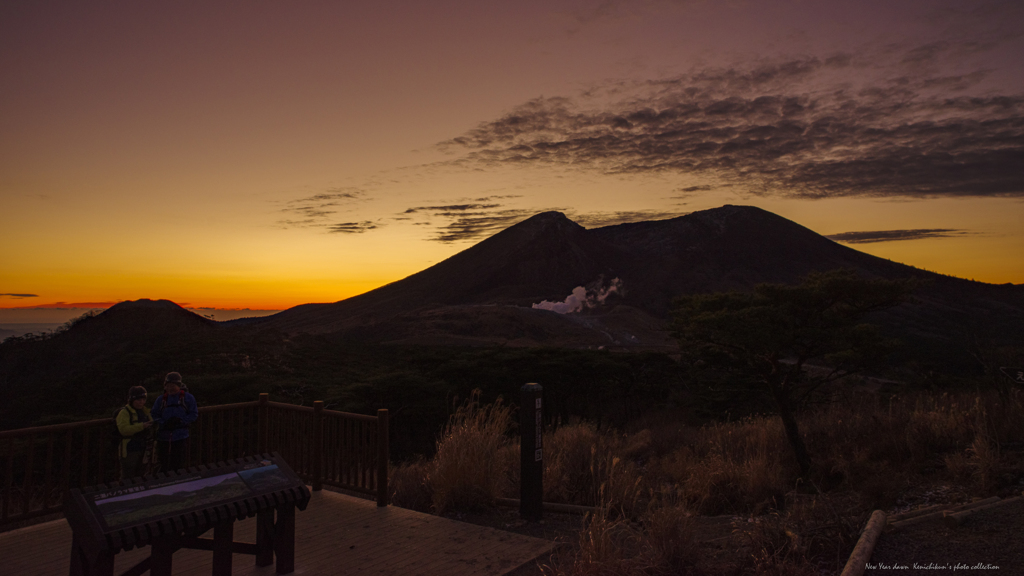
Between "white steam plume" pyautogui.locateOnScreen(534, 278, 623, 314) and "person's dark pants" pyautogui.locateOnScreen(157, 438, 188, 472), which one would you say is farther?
"white steam plume" pyautogui.locateOnScreen(534, 278, 623, 314)

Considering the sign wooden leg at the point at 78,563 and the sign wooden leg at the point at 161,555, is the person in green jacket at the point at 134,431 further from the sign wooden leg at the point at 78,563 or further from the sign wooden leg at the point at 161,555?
the sign wooden leg at the point at 161,555

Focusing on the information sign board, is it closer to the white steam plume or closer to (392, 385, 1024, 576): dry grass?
(392, 385, 1024, 576): dry grass

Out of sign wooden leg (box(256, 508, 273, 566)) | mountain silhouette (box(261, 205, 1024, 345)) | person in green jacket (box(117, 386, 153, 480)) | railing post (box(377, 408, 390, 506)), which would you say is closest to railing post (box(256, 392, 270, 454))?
person in green jacket (box(117, 386, 153, 480))

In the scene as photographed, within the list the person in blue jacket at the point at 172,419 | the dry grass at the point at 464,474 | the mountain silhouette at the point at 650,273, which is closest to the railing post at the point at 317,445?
the dry grass at the point at 464,474

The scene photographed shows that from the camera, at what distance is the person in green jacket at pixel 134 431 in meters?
5.71

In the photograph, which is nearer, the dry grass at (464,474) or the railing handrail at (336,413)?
the railing handrail at (336,413)

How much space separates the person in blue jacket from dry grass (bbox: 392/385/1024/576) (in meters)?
2.34

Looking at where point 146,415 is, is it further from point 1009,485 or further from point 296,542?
point 1009,485

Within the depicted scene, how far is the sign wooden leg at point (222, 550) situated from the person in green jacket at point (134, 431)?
2721mm

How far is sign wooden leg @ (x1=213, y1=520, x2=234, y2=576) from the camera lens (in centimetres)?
363

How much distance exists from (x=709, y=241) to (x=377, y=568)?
18466 cm

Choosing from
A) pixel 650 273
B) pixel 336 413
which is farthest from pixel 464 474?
pixel 650 273

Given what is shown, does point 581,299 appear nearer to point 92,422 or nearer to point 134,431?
point 134,431

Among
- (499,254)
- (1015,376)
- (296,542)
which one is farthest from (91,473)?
(499,254)
